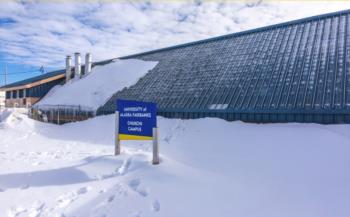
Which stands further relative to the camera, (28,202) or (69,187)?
(69,187)

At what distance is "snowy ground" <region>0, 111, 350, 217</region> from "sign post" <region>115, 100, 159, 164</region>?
0.68m

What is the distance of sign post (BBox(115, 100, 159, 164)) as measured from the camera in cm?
904

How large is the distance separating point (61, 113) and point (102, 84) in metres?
4.35

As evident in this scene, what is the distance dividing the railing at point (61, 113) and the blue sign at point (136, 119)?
11.5m

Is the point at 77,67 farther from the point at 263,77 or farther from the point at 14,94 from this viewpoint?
the point at 263,77

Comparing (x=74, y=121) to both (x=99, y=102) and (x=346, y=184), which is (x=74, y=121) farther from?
(x=346, y=184)

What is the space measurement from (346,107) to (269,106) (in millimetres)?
3030

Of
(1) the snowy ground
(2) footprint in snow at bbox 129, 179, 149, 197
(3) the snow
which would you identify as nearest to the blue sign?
(1) the snowy ground

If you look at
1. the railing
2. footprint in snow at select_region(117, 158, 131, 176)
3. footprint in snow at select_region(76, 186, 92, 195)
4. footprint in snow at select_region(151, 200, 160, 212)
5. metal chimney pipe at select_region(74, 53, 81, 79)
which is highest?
metal chimney pipe at select_region(74, 53, 81, 79)

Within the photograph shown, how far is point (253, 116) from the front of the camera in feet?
42.4

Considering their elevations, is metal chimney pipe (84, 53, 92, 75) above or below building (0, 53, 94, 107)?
above

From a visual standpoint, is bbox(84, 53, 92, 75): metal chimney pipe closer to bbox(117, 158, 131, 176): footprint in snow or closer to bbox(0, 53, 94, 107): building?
bbox(0, 53, 94, 107): building

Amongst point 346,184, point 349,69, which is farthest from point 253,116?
point 346,184

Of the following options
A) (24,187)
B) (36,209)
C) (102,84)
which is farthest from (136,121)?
(102,84)
